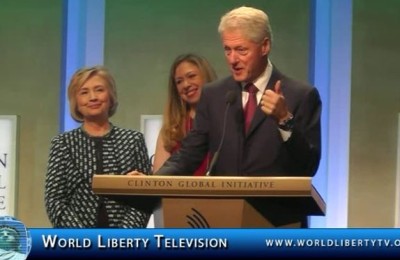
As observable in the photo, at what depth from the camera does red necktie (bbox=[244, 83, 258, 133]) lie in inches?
104

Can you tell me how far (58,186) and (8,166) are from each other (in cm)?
39

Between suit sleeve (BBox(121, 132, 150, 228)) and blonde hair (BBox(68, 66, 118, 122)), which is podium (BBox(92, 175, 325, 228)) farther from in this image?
blonde hair (BBox(68, 66, 118, 122))

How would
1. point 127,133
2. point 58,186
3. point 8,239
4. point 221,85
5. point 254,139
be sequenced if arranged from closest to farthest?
point 8,239 < point 254,139 < point 221,85 < point 58,186 < point 127,133

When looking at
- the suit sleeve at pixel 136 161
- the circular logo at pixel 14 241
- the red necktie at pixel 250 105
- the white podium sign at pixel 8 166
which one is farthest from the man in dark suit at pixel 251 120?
the white podium sign at pixel 8 166

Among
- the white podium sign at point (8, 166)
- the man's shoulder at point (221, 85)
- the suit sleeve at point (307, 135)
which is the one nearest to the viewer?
the suit sleeve at point (307, 135)

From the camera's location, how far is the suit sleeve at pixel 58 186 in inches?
113

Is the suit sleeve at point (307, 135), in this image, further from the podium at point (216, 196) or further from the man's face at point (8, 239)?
the man's face at point (8, 239)

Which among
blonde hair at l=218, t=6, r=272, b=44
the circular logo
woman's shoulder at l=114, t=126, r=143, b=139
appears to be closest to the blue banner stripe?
the circular logo

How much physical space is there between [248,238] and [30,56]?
4.24 feet

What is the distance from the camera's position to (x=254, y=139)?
103 inches

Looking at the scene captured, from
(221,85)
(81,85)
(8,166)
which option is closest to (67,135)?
(81,85)

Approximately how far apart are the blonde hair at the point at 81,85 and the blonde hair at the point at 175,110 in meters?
0.19

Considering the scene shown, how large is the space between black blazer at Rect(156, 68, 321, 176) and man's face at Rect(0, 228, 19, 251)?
47cm

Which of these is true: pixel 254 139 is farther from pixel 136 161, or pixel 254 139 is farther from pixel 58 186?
pixel 58 186
